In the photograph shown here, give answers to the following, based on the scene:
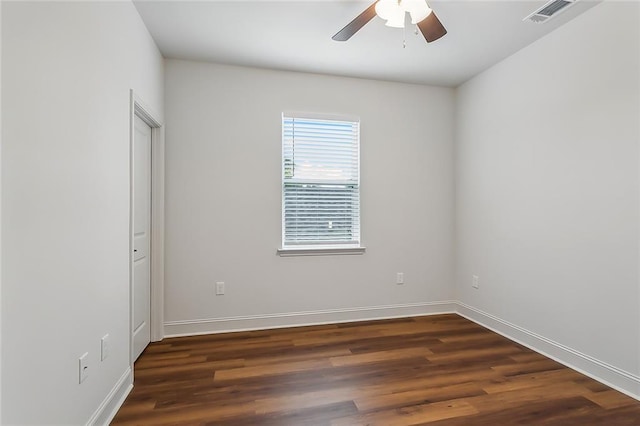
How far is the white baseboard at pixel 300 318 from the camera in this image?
10.3 feet

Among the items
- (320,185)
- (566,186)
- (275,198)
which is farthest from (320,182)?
(566,186)

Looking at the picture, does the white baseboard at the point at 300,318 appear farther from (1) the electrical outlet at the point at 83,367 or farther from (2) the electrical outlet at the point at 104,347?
(1) the electrical outlet at the point at 83,367

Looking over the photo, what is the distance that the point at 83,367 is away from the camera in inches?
62.7

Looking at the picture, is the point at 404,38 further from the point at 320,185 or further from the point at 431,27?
the point at 320,185

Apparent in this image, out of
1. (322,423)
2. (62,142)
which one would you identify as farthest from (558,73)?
(62,142)

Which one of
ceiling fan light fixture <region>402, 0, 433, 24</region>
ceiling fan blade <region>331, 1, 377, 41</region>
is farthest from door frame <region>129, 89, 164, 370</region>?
ceiling fan light fixture <region>402, 0, 433, 24</region>

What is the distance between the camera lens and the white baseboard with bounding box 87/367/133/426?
5.67ft

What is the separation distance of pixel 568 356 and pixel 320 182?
8.77 ft

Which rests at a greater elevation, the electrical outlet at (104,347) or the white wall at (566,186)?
the white wall at (566,186)

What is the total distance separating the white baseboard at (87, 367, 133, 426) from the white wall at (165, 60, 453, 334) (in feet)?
3.20

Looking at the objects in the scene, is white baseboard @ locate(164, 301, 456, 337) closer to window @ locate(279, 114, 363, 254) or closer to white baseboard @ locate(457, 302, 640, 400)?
white baseboard @ locate(457, 302, 640, 400)

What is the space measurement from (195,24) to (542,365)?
12.8 feet

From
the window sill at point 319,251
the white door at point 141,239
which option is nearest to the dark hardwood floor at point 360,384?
the white door at point 141,239

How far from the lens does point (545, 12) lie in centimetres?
233
